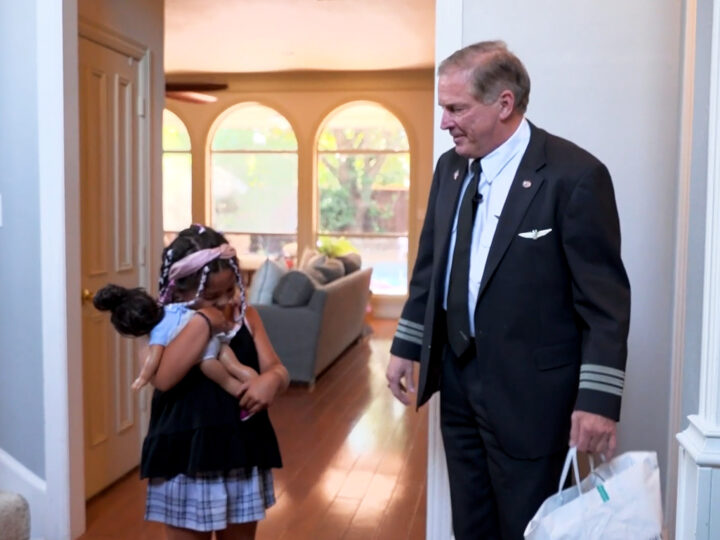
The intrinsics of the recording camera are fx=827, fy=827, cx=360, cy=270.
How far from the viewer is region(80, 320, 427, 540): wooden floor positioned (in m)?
3.30

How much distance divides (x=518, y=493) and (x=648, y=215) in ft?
3.49

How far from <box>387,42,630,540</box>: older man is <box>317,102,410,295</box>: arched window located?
8.45 m

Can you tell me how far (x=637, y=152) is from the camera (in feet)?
8.30

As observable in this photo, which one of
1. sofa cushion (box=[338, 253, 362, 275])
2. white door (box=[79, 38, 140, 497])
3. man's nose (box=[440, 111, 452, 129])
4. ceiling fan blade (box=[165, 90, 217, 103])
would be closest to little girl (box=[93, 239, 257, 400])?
man's nose (box=[440, 111, 452, 129])

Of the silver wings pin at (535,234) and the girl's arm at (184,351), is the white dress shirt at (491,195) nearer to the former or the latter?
the silver wings pin at (535,234)

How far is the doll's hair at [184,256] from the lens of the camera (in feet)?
6.72

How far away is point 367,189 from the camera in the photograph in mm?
10586

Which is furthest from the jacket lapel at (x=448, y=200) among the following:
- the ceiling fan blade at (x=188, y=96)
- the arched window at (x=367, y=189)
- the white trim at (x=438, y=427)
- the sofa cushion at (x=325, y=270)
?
the arched window at (x=367, y=189)

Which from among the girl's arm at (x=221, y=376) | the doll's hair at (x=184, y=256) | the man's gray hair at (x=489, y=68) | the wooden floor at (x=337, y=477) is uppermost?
the man's gray hair at (x=489, y=68)

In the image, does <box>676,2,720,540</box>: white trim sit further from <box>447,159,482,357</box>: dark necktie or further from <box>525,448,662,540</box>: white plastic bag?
<box>447,159,482,357</box>: dark necktie

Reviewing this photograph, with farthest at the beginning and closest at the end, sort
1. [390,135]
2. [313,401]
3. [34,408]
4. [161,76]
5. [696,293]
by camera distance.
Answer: [390,135] → [313,401] → [161,76] → [34,408] → [696,293]

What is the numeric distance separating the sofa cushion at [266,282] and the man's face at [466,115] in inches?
164

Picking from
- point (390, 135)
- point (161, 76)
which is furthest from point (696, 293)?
point (390, 135)

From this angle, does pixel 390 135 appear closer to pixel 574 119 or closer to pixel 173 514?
pixel 574 119
